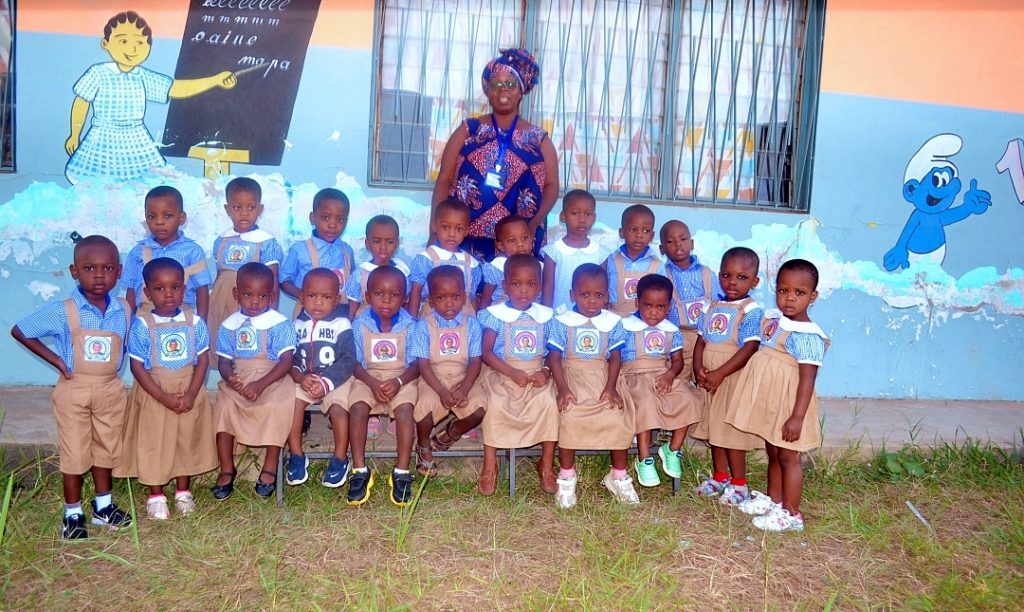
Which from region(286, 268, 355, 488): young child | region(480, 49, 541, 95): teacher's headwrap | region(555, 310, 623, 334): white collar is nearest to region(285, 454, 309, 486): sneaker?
region(286, 268, 355, 488): young child

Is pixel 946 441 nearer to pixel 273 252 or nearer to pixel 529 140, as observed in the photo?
pixel 529 140

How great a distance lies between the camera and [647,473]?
12.0 ft

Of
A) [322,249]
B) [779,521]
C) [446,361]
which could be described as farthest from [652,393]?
[322,249]

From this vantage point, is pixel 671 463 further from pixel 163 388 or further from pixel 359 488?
pixel 163 388

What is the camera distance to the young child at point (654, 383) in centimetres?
361

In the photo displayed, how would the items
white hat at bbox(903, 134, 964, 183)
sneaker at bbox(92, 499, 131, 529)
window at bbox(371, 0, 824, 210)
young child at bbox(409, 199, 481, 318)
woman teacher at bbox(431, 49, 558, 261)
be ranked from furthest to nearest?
white hat at bbox(903, 134, 964, 183)
window at bbox(371, 0, 824, 210)
woman teacher at bbox(431, 49, 558, 261)
young child at bbox(409, 199, 481, 318)
sneaker at bbox(92, 499, 131, 529)

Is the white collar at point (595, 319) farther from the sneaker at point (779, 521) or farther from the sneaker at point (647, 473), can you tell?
the sneaker at point (779, 521)

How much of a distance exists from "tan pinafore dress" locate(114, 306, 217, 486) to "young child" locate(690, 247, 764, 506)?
2.20 m

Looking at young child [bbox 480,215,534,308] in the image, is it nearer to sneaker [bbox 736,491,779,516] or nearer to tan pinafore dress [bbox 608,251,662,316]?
tan pinafore dress [bbox 608,251,662,316]

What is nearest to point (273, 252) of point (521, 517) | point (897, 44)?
point (521, 517)

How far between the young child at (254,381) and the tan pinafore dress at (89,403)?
0.40m

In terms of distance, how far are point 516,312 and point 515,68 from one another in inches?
49.0

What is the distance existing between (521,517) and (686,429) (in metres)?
0.90

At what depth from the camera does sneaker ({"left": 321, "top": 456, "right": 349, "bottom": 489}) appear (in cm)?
343
